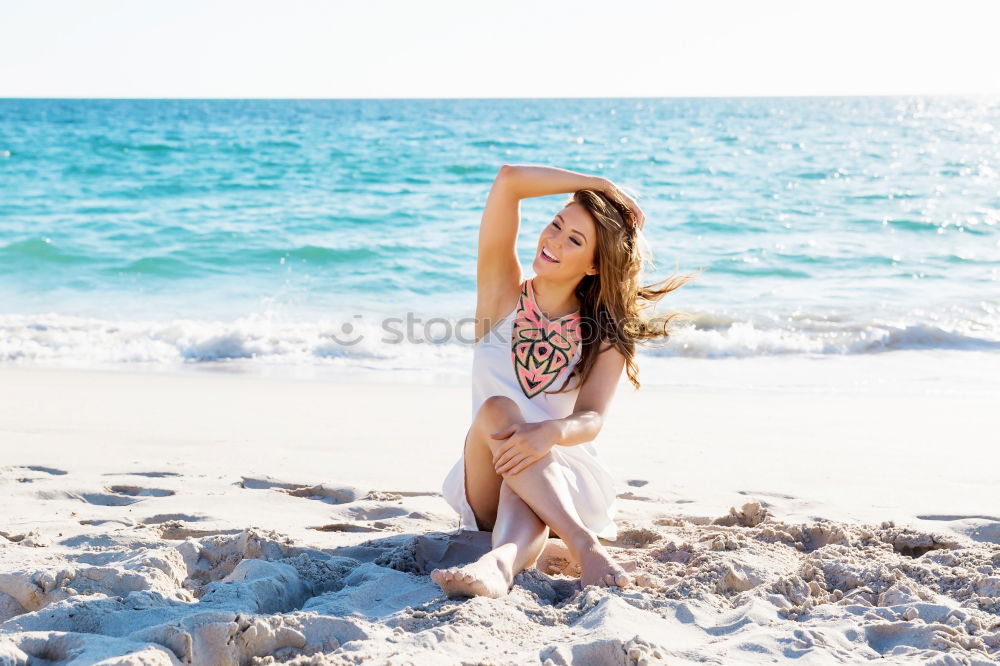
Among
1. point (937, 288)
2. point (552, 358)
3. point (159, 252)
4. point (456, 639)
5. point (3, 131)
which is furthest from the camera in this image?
point (3, 131)

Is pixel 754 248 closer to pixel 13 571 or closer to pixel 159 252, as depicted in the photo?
pixel 159 252

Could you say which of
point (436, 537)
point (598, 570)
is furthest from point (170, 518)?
point (598, 570)

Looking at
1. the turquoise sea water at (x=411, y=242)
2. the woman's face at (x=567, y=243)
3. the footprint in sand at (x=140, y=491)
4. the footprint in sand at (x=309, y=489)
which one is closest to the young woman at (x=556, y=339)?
the woman's face at (x=567, y=243)

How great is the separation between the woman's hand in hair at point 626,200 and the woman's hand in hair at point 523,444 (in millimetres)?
872

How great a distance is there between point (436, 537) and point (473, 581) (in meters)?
0.68

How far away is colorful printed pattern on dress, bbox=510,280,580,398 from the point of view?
3.32 m

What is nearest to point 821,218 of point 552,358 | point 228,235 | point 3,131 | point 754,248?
point 754,248

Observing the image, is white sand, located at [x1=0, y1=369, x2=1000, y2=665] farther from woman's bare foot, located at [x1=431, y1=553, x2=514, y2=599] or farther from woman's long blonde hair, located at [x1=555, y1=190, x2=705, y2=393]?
woman's long blonde hair, located at [x1=555, y1=190, x2=705, y2=393]

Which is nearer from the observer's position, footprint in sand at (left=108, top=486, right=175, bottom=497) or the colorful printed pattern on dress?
the colorful printed pattern on dress

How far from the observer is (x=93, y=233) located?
12789 millimetres

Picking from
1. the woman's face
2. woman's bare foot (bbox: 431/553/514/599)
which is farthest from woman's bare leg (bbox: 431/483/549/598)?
the woman's face

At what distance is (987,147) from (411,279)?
18.9 m

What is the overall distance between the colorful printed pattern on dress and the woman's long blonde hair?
5cm

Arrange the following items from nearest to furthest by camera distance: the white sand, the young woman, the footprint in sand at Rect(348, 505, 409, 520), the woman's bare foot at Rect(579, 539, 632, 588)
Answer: the white sand < the woman's bare foot at Rect(579, 539, 632, 588) < the young woman < the footprint in sand at Rect(348, 505, 409, 520)
